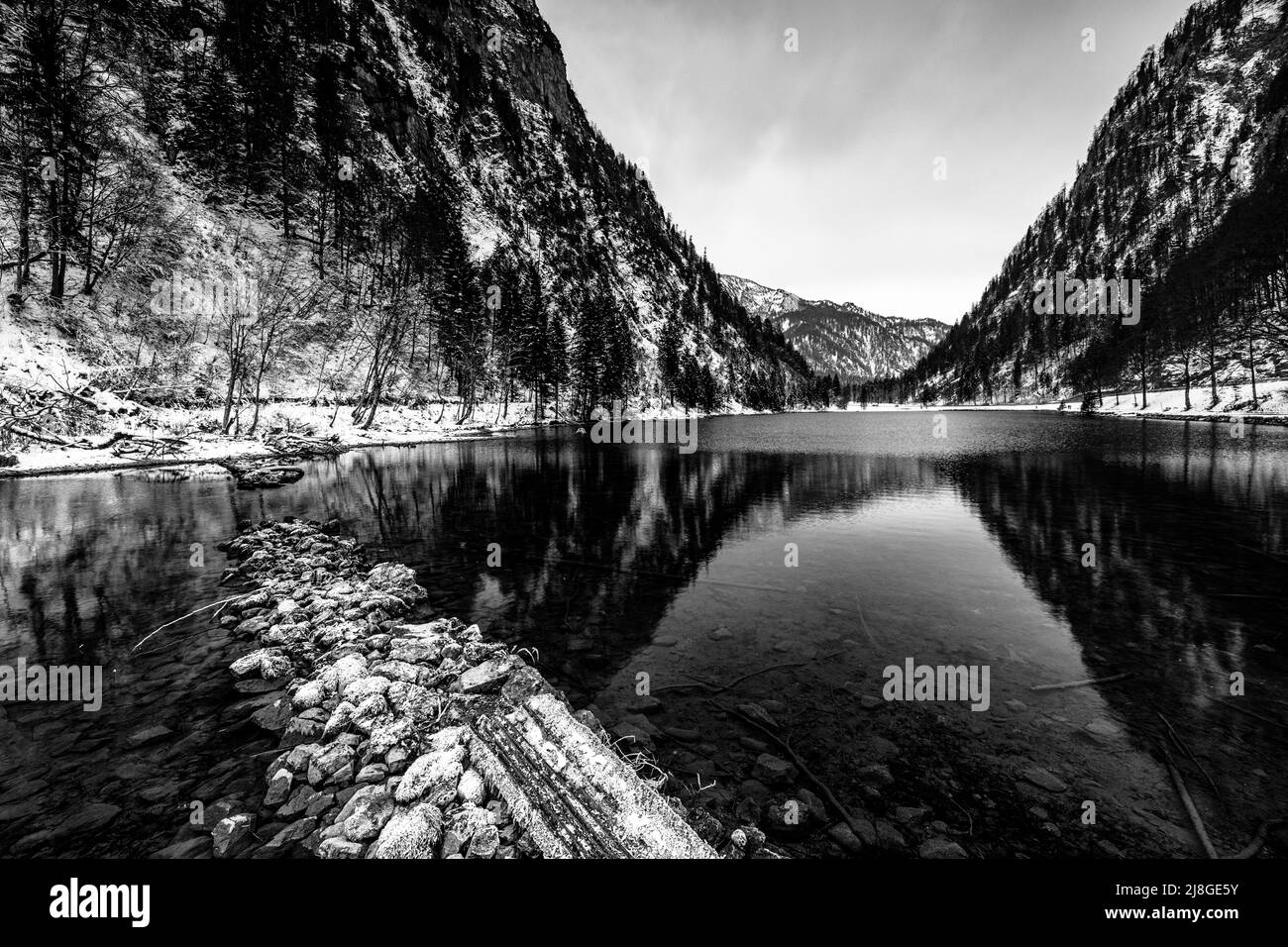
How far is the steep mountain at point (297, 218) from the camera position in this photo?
36469 millimetres

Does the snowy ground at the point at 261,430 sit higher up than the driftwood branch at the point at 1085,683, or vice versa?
the snowy ground at the point at 261,430

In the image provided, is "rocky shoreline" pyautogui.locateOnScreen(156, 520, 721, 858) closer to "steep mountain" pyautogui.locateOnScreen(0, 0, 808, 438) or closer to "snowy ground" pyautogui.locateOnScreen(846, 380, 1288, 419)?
"steep mountain" pyautogui.locateOnScreen(0, 0, 808, 438)

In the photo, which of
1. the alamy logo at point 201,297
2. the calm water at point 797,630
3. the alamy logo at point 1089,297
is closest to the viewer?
the calm water at point 797,630

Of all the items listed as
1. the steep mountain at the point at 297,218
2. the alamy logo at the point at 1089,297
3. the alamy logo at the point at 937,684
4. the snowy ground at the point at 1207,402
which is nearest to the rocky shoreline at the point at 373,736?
the alamy logo at the point at 937,684

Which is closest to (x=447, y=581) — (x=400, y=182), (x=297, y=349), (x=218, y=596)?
(x=218, y=596)

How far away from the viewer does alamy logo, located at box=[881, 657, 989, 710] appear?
658cm

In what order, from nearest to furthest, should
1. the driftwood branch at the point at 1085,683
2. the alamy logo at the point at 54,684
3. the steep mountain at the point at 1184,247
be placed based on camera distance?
the alamy logo at the point at 54,684 < the driftwood branch at the point at 1085,683 < the steep mountain at the point at 1184,247

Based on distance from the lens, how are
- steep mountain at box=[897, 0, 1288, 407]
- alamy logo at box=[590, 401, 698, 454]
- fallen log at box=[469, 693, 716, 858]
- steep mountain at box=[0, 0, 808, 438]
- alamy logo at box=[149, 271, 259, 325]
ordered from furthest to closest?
steep mountain at box=[897, 0, 1288, 407]
alamy logo at box=[590, 401, 698, 454]
alamy logo at box=[149, 271, 259, 325]
steep mountain at box=[0, 0, 808, 438]
fallen log at box=[469, 693, 716, 858]

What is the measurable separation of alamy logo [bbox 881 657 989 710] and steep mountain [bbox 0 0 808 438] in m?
44.2

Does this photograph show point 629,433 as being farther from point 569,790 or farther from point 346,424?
point 569,790

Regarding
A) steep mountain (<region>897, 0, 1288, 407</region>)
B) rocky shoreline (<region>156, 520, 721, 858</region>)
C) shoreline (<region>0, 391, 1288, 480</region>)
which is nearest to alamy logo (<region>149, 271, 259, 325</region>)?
shoreline (<region>0, 391, 1288, 480</region>)
